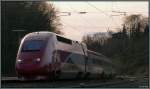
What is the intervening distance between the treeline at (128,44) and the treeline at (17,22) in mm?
6797

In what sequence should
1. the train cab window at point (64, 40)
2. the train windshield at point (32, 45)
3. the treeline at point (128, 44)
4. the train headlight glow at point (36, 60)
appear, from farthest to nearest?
1. the treeline at point (128, 44)
2. the train cab window at point (64, 40)
3. the train windshield at point (32, 45)
4. the train headlight glow at point (36, 60)

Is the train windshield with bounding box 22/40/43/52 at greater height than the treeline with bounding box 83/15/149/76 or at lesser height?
greater

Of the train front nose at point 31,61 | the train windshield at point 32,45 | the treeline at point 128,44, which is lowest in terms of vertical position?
the treeline at point 128,44

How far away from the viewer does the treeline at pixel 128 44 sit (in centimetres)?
4460

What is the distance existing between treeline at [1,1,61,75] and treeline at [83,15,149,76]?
680 centimetres

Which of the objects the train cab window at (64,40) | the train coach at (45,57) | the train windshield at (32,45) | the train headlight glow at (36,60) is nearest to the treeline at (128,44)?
the train cab window at (64,40)

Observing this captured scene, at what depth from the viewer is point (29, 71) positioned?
2225 centimetres

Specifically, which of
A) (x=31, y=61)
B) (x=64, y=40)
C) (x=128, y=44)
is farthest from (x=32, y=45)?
(x=128, y=44)

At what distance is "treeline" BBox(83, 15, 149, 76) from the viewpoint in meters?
44.6

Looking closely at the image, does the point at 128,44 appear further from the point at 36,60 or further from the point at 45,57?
the point at 36,60

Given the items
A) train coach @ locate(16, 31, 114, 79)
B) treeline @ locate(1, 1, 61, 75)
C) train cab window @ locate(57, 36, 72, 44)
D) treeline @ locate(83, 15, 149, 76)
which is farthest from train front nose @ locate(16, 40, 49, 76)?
treeline @ locate(1, 1, 61, 75)

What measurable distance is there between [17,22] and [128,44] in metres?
13.7

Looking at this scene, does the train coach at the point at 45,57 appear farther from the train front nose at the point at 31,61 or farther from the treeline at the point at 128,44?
the treeline at the point at 128,44

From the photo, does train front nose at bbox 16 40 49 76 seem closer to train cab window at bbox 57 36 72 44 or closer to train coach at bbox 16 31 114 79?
train coach at bbox 16 31 114 79
